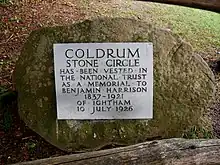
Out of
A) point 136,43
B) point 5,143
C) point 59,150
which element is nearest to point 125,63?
point 136,43

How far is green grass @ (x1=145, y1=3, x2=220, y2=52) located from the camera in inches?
221

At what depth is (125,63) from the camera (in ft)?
11.2

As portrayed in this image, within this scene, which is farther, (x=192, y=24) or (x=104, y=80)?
(x=192, y=24)

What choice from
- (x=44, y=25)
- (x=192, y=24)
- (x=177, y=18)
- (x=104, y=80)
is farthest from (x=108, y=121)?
(x=177, y=18)

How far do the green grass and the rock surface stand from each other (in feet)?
6.32

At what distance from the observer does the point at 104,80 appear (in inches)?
135

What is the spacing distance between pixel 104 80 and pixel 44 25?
7.93 feet

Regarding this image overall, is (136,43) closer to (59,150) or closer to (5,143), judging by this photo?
(59,150)

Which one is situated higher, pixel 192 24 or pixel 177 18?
pixel 177 18

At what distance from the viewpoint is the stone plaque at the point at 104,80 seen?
339 cm

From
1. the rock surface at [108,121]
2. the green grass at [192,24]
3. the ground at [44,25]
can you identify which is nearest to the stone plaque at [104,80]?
the rock surface at [108,121]

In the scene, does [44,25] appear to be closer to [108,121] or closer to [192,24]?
[192,24]

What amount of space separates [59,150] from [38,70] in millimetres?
632

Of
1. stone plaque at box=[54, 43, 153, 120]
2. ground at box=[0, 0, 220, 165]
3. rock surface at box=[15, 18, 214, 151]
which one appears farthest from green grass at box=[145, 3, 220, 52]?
stone plaque at box=[54, 43, 153, 120]
